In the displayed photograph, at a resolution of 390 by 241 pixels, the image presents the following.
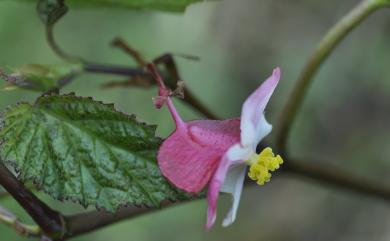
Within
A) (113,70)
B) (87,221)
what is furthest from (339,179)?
(87,221)

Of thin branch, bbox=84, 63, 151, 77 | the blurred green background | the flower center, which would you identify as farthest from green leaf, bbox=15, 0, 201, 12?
the blurred green background

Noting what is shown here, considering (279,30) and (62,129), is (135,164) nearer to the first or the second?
(62,129)

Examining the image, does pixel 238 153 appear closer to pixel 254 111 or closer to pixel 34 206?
pixel 254 111

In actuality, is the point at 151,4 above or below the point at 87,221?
above

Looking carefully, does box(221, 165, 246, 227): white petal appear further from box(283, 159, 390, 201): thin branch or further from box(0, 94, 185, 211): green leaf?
box(283, 159, 390, 201): thin branch

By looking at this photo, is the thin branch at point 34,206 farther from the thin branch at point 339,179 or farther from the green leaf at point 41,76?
the thin branch at point 339,179

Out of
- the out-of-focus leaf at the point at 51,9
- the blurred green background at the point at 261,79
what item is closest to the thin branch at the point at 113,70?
the out-of-focus leaf at the point at 51,9
